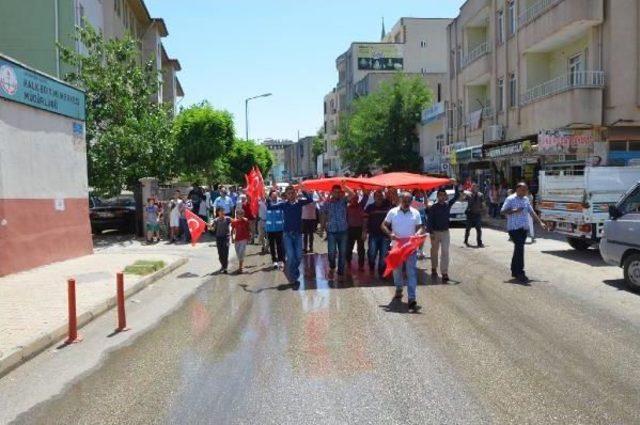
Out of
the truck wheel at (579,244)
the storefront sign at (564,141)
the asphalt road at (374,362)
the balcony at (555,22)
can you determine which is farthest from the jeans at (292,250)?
the balcony at (555,22)

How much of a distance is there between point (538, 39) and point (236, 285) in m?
18.6

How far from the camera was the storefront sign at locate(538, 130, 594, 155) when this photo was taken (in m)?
22.7

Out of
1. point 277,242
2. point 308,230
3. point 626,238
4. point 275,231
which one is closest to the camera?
point 626,238

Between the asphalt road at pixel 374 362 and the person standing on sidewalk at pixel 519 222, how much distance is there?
0.88 m

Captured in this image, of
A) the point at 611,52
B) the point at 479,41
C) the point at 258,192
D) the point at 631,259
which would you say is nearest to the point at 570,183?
the point at 631,259

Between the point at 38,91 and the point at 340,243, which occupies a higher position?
the point at 38,91

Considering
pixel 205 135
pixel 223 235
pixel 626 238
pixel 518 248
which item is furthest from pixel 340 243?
pixel 205 135

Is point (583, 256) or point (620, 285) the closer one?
A: point (620, 285)

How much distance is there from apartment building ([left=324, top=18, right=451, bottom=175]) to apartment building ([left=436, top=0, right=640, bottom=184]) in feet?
79.4

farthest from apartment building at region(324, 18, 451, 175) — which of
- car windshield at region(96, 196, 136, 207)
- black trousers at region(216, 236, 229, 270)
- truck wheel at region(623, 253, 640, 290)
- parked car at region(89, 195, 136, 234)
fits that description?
truck wheel at region(623, 253, 640, 290)

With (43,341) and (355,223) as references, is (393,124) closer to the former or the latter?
(355,223)

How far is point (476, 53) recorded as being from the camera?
114 feet

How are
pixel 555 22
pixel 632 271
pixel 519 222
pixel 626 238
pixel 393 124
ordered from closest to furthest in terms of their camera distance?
pixel 632 271
pixel 626 238
pixel 519 222
pixel 555 22
pixel 393 124

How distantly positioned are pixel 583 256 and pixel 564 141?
8.29 meters
